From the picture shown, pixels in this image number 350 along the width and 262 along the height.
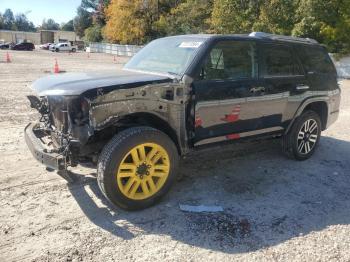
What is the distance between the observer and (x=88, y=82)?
3.96 meters

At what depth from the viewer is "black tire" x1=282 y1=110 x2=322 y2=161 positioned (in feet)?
19.1

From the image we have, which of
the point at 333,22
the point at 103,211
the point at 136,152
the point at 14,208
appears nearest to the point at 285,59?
the point at 136,152

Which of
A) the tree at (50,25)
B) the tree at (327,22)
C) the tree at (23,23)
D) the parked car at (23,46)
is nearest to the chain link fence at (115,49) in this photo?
the parked car at (23,46)

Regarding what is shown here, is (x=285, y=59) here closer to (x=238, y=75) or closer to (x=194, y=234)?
(x=238, y=75)

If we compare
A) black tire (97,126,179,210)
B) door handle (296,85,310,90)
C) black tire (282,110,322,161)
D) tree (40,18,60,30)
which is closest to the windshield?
black tire (97,126,179,210)

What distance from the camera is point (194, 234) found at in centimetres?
375

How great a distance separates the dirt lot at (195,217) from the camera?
3455 millimetres

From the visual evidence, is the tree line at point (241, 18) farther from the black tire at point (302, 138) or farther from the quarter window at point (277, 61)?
the quarter window at point (277, 61)

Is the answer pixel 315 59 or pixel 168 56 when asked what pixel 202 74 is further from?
pixel 315 59

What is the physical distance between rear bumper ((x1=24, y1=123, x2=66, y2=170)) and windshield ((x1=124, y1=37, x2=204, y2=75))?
5.30 ft

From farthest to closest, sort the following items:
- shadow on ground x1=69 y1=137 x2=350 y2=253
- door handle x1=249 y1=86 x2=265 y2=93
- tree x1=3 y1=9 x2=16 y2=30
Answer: tree x1=3 y1=9 x2=16 y2=30 → door handle x1=249 y1=86 x2=265 y2=93 → shadow on ground x1=69 y1=137 x2=350 y2=253

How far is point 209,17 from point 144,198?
35.8 meters

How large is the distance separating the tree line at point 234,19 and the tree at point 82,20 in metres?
32.7

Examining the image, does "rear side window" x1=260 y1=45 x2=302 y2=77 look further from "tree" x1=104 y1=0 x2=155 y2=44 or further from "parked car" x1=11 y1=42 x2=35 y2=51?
"parked car" x1=11 y1=42 x2=35 y2=51
